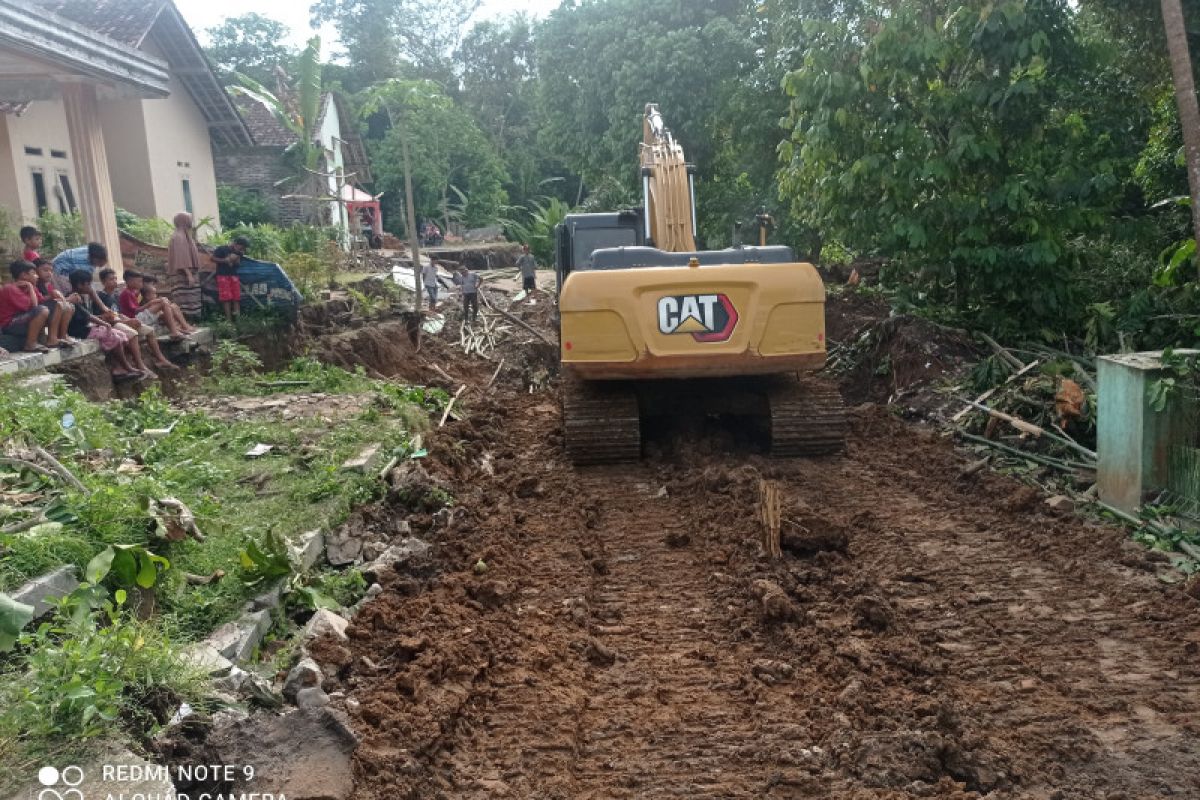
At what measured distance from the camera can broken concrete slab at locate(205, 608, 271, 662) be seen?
176 inches

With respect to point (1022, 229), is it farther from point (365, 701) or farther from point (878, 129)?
point (365, 701)

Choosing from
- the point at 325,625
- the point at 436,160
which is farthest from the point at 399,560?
the point at 436,160

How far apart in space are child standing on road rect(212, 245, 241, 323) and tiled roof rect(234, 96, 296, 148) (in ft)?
56.9

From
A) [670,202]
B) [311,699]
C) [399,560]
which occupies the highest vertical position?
[670,202]

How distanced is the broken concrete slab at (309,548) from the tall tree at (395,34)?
42861 mm

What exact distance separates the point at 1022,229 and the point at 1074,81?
5.56 feet

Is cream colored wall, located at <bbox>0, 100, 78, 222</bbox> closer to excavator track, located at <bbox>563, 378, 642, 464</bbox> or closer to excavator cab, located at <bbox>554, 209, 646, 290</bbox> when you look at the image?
excavator cab, located at <bbox>554, 209, 646, 290</bbox>

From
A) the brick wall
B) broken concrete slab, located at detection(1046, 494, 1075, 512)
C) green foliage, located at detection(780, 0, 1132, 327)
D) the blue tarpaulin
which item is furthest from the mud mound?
the brick wall

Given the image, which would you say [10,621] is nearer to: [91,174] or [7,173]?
[91,174]

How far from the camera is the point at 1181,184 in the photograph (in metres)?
10.6

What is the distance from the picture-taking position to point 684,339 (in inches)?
311

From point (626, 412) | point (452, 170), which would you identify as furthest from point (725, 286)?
point (452, 170)

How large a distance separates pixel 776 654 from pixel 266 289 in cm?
964

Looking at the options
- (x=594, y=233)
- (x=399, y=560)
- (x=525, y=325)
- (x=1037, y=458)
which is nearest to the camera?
(x=399, y=560)
